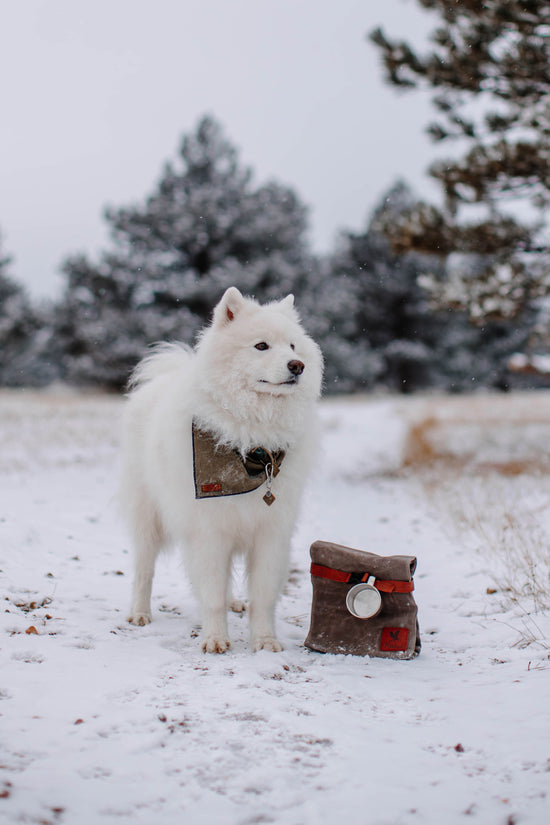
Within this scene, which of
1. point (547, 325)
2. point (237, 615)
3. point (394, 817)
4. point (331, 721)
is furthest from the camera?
point (547, 325)

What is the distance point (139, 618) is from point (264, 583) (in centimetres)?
91

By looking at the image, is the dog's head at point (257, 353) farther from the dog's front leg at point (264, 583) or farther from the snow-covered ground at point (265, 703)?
the snow-covered ground at point (265, 703)

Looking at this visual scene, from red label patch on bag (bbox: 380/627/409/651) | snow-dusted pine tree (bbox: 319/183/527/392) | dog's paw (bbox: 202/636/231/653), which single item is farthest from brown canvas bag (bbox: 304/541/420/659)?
snow-dusted pine tree (bbox: 319/183/527/392)

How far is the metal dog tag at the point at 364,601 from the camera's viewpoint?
3623mm

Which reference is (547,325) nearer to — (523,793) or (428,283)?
(428,283)

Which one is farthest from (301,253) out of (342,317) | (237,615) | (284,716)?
(284,716)

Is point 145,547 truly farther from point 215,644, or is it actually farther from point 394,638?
point 394,638

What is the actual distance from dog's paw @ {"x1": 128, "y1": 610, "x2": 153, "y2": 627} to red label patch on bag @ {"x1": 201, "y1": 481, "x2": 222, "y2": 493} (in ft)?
3.56

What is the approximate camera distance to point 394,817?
216cm

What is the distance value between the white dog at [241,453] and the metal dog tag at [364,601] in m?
0.46

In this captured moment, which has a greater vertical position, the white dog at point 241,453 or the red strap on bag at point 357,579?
the white dog at point 241,453

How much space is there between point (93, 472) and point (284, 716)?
25.3 ft

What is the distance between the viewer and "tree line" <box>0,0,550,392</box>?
877cm

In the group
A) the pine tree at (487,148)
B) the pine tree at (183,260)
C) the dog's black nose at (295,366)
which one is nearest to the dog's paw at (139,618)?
the dog's black nose at (295,366)
